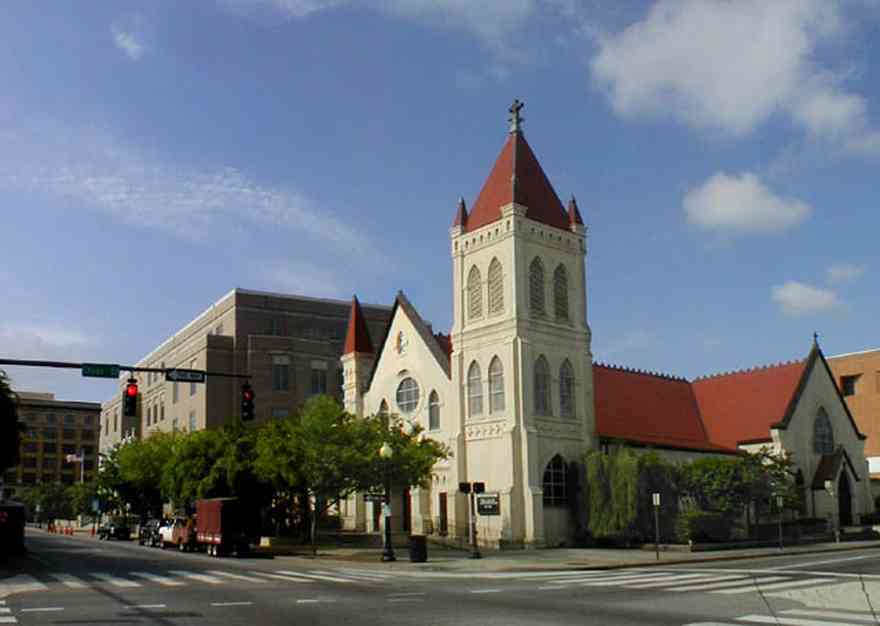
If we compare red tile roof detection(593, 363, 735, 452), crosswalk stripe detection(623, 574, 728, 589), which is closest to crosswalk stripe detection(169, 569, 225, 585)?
crosswalk stripe detection(623, 574, 728, 589)

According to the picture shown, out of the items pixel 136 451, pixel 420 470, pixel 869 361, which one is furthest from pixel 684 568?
pixel 869 361

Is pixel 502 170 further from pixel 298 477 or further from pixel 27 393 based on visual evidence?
pixel 27 393

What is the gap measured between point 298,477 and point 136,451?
1144 inches

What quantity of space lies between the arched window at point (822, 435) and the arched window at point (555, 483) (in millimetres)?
19454

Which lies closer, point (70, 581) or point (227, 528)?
point (70, 581)

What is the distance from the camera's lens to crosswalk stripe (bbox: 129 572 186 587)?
25.6m

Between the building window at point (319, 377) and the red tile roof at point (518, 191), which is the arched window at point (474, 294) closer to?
the red tile roof at point (518, 191)

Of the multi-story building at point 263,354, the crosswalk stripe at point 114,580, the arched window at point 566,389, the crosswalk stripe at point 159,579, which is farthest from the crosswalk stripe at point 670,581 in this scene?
the multi-story building at point 263,354

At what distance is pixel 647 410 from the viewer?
5597 centimetres

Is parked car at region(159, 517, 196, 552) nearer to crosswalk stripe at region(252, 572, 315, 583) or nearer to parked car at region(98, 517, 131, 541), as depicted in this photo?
crosswalk stripe at region(252, 572, 315, 583)

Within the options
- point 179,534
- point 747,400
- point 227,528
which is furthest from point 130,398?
point 747,400

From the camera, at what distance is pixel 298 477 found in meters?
44.5

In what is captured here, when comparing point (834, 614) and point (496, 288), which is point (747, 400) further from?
point (834, 614)

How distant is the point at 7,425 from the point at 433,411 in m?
22.6
